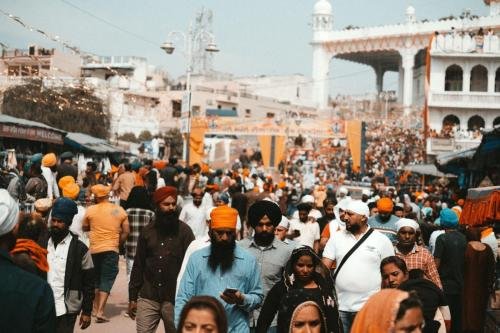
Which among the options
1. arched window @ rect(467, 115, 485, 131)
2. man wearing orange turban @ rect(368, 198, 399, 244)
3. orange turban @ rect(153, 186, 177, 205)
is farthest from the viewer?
arched window @ rect(467, 115, 485, 131)

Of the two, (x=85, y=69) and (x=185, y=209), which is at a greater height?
(x=85, y=69)

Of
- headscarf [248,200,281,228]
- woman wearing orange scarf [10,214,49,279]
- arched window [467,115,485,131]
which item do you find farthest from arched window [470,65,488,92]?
woman wearing orange scarf [10,214,49,279]

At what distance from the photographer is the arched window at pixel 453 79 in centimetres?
4494

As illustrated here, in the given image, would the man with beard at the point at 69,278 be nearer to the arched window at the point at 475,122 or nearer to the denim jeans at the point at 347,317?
the denim jeans at the point at 347,317

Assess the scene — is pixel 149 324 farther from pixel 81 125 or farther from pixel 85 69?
pixel 85 69

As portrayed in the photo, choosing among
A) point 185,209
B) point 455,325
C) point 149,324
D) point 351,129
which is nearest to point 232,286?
point 149,324

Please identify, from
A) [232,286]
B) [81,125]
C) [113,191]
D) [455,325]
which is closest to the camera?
[232,286]

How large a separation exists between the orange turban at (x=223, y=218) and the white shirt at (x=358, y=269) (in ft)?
5.20

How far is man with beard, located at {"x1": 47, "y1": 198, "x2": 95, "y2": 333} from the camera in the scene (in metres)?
6.12

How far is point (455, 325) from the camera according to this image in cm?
884

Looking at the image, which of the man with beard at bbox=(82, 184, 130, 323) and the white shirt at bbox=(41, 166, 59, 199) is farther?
the white shirt at bbox=(41, 166, 59, 199)

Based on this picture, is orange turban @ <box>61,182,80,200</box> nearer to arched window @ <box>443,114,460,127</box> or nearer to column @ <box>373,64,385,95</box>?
arched window @ <box>443,114,460,127</box>

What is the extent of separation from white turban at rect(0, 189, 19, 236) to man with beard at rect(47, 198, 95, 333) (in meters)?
2.47

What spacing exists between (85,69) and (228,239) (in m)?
54.5
